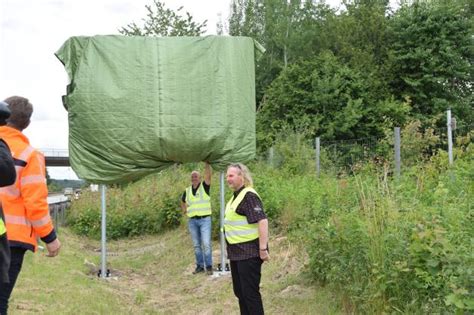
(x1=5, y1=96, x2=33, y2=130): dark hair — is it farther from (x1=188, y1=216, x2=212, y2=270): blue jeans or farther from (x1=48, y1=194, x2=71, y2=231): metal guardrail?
(x1=48, y1=194, x2=71, y2=231): metal guardrail

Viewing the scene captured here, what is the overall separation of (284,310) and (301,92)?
23220 mm

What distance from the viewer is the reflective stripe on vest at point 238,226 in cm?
584

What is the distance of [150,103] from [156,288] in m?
3.03

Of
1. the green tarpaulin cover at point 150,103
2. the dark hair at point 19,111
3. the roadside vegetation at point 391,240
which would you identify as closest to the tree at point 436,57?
the roadside vegetation at point 391,240

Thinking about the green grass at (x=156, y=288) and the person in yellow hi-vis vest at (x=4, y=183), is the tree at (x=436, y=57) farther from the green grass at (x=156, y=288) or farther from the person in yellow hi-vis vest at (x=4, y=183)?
the person in yellow hi-vis vest at (x=4, y=183)

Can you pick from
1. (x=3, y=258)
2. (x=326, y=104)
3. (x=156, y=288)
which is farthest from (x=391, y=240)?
(x=326, y=104)

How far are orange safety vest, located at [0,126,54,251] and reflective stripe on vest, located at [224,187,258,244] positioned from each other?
6.33ft

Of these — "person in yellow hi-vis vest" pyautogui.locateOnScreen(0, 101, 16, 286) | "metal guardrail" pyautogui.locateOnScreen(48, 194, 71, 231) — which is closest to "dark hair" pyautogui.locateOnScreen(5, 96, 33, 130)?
"person in yellow hi-vis vest" pyautogui.locateOnScreen(0, 101, 16, 286)

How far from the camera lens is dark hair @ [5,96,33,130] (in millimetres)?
4681

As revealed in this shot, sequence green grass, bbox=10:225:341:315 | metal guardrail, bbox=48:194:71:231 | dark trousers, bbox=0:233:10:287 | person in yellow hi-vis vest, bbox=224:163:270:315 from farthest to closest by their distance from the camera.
Answer: metal guardrail, bbox=48:194:71:231 < green grass, bbox=10:225:341:315 < person in yellow hi-vis vest, bbox=224:163:270:315 < dark trousers, bbox=0:233:10:287

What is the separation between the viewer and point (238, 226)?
5.89 meters

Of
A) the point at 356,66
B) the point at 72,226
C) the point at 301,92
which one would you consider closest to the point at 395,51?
the point at 356,66

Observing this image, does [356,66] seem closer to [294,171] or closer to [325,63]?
[325,63]

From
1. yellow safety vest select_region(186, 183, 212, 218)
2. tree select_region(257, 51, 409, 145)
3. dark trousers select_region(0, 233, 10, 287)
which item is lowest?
yellow safety vest select_region(186, 183, 212, 218)
